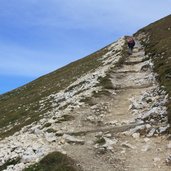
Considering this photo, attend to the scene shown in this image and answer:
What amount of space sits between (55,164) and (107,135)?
452 cm

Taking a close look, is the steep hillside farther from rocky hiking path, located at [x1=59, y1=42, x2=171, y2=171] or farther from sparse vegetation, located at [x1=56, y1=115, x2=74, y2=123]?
rocky hiking path, located at [x1=59, y1=42, x2=171, y2=171]

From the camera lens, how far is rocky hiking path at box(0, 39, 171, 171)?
63.4ft

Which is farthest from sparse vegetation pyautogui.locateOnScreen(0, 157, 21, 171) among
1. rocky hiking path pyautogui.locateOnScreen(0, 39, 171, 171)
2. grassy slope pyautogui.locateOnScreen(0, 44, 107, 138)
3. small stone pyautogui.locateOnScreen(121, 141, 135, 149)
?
grassy slope pyautogui.locateOnScreen(0, 44, 107, 138)

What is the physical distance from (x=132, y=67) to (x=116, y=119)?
2196 centimetres

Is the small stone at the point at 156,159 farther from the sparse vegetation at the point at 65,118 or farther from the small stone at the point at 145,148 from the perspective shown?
the sparse vegetation at the point at 65,118

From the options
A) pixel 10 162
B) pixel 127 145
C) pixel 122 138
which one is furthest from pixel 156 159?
pixel 10 162

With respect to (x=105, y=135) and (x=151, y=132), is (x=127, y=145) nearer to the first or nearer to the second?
(x=151, y=132)

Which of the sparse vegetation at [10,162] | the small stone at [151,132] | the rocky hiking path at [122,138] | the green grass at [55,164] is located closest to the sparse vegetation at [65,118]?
the rocky hiking path at [122,138]

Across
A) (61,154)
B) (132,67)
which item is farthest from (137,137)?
(132,67)

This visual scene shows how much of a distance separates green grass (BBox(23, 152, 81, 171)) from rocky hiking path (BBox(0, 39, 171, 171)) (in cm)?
46

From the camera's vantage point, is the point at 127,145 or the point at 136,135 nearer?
the point at 127,145

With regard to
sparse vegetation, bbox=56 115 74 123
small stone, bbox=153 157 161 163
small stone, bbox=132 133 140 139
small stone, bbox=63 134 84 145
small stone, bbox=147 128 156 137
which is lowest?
small stone, bbox=153 157 161 163

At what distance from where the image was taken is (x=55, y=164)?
19.0m

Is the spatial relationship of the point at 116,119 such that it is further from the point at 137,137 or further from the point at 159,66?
the point at 159,66
